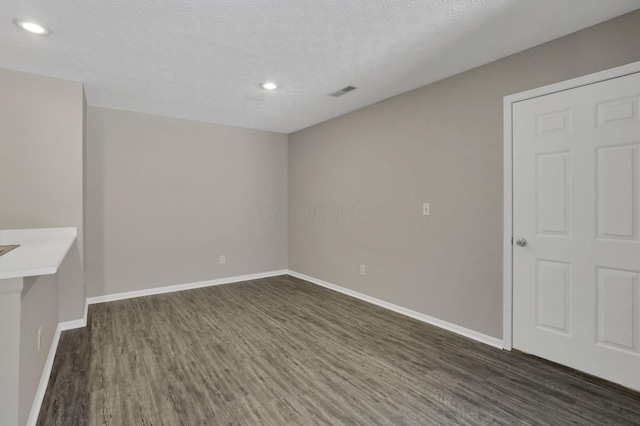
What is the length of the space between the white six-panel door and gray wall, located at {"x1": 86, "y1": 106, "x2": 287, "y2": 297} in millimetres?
3812

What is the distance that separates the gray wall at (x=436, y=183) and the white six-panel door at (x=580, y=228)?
0.17 metres

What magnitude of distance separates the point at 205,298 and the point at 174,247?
0.93 m

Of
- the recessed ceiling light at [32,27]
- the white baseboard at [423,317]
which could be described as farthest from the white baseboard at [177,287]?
the recessed ceiling light at [32,27]

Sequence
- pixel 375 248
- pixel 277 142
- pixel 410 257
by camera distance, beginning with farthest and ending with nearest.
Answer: pixel 277 142 < pixel 375 248 < pixel 410 257

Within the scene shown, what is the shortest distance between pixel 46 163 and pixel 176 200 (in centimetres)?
165

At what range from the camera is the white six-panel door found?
6.99 ft

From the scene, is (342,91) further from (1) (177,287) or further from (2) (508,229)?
(1) (177,287)

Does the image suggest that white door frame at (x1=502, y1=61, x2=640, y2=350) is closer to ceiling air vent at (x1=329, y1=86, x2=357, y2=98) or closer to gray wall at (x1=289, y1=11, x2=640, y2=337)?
gray wall at (x1=289, y1=11, x2=640, y2=337)

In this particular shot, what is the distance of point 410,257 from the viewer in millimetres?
3572

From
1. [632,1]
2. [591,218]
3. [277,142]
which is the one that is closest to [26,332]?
[591,218]

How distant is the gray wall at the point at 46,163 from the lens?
2.92 metres

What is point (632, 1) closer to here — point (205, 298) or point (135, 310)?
point (205, 298)

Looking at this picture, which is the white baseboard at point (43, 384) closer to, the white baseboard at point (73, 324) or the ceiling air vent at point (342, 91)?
the white baseboard at point (73, 324)

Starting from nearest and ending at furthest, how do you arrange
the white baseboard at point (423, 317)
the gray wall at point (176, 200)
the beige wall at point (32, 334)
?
the beige wall at point (32, 334)
the white baseboard at point (423, 317)
the gray wall at point (176, 200)
